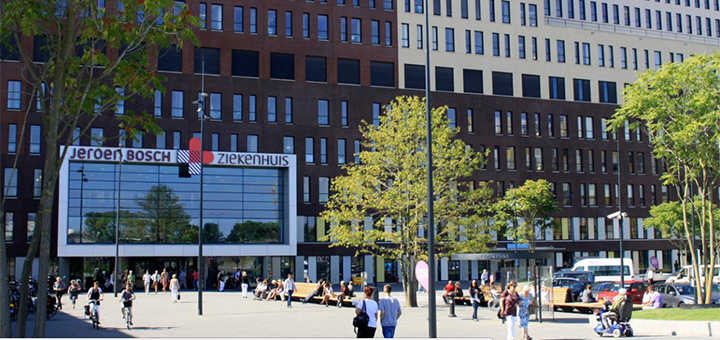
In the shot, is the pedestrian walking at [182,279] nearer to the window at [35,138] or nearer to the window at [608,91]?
the window at [35,138]

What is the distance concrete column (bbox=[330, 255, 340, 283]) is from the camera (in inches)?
2363

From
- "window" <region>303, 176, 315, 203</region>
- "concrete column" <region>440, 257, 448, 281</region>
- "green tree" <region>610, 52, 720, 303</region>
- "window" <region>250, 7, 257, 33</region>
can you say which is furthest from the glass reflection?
"green tree" <region>610, 52, 720, 303</region>

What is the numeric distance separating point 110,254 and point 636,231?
49.7 meters

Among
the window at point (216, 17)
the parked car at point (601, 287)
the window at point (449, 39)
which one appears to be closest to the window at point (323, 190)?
the window at point (216, 17)

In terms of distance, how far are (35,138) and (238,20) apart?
17.5 metres

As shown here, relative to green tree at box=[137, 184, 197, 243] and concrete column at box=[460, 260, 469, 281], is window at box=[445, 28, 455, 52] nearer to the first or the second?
concrete column at box=[460, 260, 469, 281]

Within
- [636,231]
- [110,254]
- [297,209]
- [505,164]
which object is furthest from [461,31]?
[110,254]

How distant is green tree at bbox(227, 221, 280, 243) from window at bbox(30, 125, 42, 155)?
48.5ft

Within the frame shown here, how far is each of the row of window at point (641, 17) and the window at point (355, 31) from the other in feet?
69.4

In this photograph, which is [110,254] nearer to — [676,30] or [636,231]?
[636,231]

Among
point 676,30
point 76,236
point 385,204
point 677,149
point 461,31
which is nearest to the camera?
point 677,149

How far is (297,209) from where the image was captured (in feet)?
194

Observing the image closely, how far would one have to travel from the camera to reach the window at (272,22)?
59.7m

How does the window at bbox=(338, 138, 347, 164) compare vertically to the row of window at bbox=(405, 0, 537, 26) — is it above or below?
below
